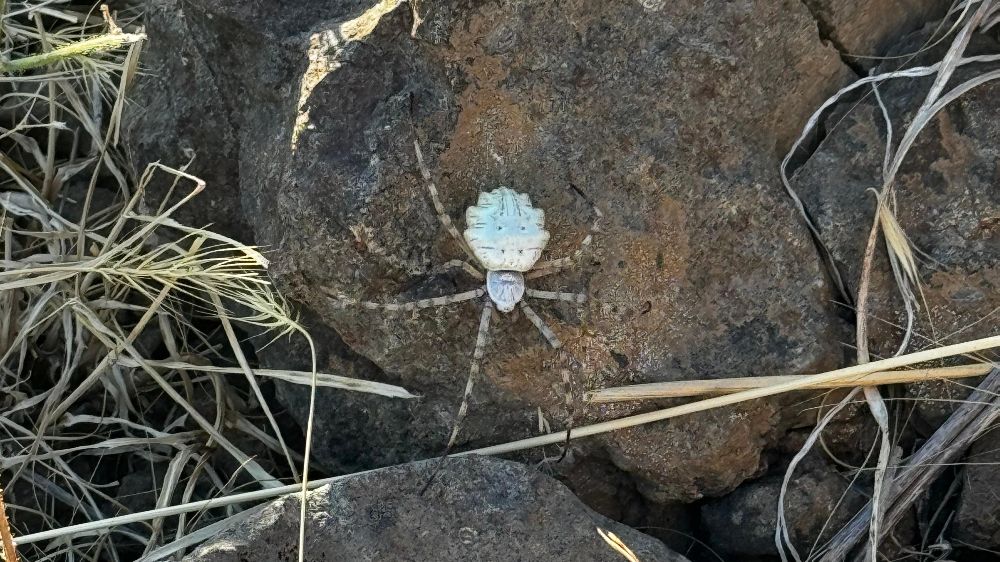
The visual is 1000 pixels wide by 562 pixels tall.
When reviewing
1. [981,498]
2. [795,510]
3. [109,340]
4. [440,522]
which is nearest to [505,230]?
[440,522]

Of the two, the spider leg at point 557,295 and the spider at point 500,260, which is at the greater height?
the spider at point 500,260

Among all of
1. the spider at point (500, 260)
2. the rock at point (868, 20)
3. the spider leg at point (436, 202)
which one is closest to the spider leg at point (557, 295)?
the spider at point (500, 260)

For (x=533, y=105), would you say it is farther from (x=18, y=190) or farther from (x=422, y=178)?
(x=18, y=190)

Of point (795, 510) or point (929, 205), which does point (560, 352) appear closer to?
point (795, 510)

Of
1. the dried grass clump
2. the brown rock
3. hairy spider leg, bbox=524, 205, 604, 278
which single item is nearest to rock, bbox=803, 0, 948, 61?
the brown rock

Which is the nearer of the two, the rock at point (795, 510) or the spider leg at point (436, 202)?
the spider leg at point (436, 202)

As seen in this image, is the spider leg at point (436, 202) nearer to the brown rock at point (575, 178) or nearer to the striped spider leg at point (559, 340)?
the brown rock at point (575, 178)

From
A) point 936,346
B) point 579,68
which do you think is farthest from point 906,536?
point 579,68
